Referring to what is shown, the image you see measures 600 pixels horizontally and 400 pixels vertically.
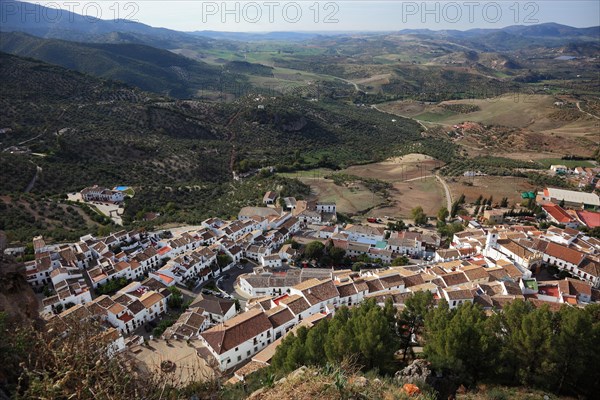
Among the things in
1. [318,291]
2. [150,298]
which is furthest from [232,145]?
[318,291]

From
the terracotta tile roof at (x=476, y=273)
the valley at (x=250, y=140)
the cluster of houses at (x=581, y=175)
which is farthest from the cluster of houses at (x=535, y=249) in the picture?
the cluster of houses at (x=581, y=175)

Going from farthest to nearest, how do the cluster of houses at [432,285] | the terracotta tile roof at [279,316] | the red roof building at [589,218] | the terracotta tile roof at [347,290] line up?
the red roof building at [589,218]
the terracotta tile roof at [347,290]
the terracotta tile roof at [279,316]
the cluster of houses at [432,285]

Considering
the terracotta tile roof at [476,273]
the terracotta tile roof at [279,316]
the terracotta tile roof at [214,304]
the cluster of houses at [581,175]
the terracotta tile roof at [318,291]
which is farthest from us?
the cluster of houses at [581,175]

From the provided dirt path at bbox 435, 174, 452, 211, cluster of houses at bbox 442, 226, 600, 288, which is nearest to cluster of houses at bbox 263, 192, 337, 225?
cluster of houses at bbox 442, 226, 600, 288

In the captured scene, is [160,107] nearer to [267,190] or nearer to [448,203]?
[267,190]

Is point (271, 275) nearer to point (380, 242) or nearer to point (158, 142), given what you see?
point (380, 242)

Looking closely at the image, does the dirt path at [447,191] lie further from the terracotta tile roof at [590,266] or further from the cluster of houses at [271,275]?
the terracotta tile roof at [590,266]
